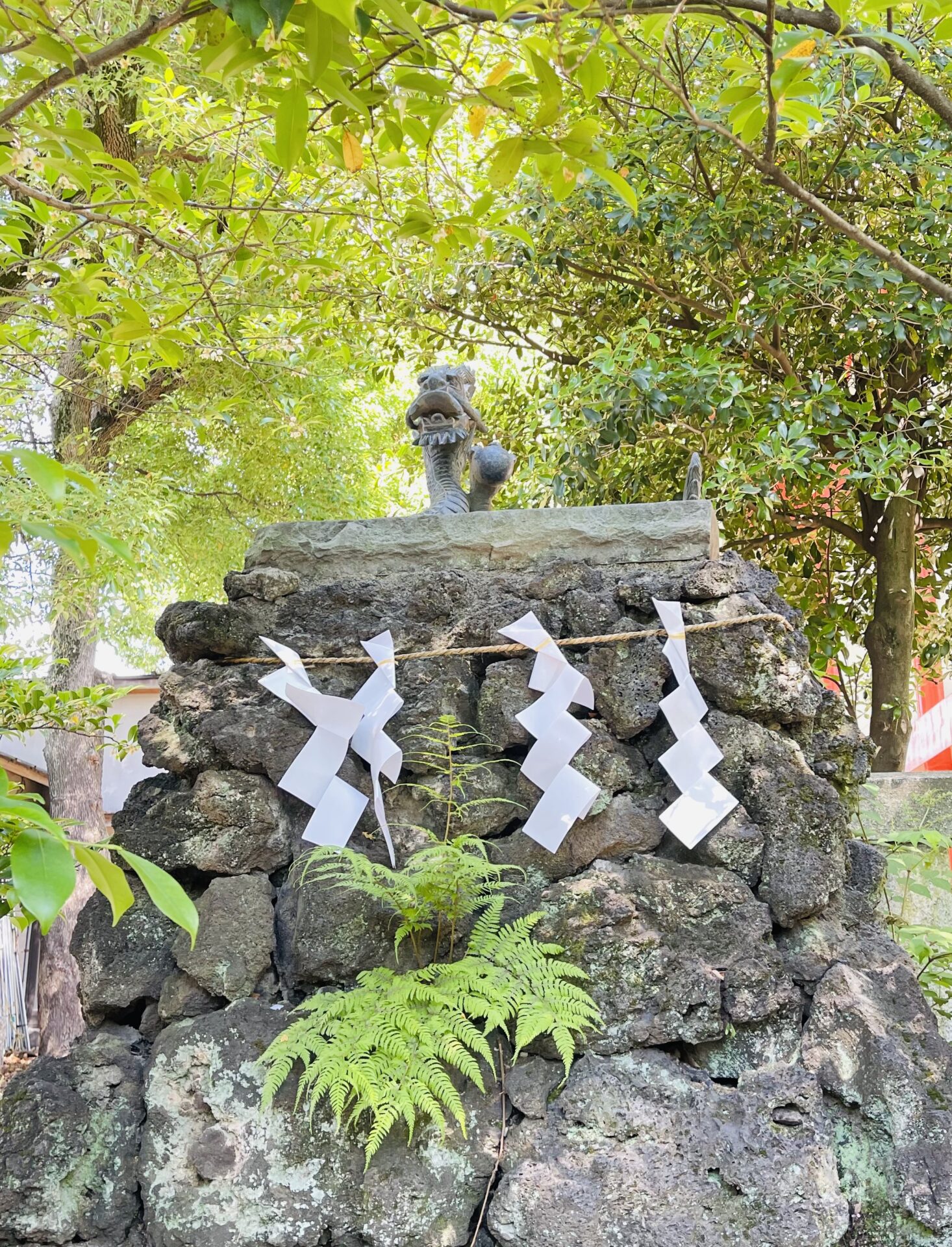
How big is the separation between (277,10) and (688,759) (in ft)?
6.14

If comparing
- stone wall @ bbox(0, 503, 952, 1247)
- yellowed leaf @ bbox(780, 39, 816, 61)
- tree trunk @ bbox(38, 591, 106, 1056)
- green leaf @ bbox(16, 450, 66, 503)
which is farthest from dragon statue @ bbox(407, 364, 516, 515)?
tree trunk @ bbox(38, 591, 106, 1056)

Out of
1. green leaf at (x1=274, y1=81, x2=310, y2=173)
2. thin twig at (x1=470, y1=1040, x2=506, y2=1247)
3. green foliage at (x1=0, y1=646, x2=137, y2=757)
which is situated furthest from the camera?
green foliage at (x1=0, y1=646, x2=137, y2=757)

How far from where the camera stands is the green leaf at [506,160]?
7.07 ft

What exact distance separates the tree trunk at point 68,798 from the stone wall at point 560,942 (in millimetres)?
4923

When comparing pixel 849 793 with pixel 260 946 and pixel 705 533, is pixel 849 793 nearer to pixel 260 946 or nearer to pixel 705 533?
pixel 705 533

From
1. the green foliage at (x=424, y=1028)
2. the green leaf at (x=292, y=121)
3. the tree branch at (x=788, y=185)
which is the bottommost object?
the green foliage at (x=424, y=1028)

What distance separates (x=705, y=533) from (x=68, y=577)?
610 cm

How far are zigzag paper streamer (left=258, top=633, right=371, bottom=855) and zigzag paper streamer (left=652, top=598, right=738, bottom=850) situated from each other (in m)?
0.81

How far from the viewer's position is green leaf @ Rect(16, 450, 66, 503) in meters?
1.31

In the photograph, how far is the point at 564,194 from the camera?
2.35 m

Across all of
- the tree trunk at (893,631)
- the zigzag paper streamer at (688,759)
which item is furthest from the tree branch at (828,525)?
the zigzag paper streamer at (688,759)

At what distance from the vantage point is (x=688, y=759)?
2730 millimetres

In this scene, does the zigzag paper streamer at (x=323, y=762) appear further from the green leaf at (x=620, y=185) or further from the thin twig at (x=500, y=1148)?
the green leaf at (x=620, y=185)

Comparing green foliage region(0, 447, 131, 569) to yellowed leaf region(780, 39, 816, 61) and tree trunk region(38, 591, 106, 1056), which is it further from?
tree trunk region(38, 591, 106, 1056)
